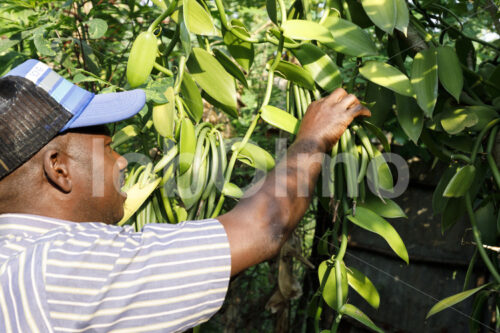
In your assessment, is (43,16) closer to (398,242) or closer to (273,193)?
(273,193)

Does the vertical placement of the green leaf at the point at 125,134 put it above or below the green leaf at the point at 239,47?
below

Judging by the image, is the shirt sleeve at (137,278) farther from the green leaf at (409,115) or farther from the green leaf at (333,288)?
the green leaf at (409,115)

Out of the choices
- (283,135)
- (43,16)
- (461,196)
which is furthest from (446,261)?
(43,16)

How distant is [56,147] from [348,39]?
503mm

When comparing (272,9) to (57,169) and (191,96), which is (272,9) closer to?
(191,96)

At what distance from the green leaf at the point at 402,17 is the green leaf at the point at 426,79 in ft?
0.26

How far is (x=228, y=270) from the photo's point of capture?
0.65 meters

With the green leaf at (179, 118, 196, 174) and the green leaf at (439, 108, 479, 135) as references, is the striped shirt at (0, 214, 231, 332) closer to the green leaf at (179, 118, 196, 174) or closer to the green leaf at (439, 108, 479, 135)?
the green leaf at (179, 118, 196, 174)

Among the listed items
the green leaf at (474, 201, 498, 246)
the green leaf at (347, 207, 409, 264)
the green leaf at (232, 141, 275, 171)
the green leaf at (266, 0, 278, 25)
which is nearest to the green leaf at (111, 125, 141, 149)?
the green leaf at (232, 141, 275, 171)

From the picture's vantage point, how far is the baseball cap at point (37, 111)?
0.69m

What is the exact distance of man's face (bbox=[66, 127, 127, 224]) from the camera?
2.49 feet

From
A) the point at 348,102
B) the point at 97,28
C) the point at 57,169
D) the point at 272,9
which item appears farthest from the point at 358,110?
the point at 97,28

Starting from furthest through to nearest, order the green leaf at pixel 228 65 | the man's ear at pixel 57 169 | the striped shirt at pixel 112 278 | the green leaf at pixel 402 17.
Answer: the green leaf at pixel 228 65 → the green leaf at pixel 402 17 → the man's ear at pixel 57 169 → the striped shirt at pixel 112 278

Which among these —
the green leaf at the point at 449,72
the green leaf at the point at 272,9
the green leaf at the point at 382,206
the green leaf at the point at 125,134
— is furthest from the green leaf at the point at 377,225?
the green leaf at the point at 125,134
